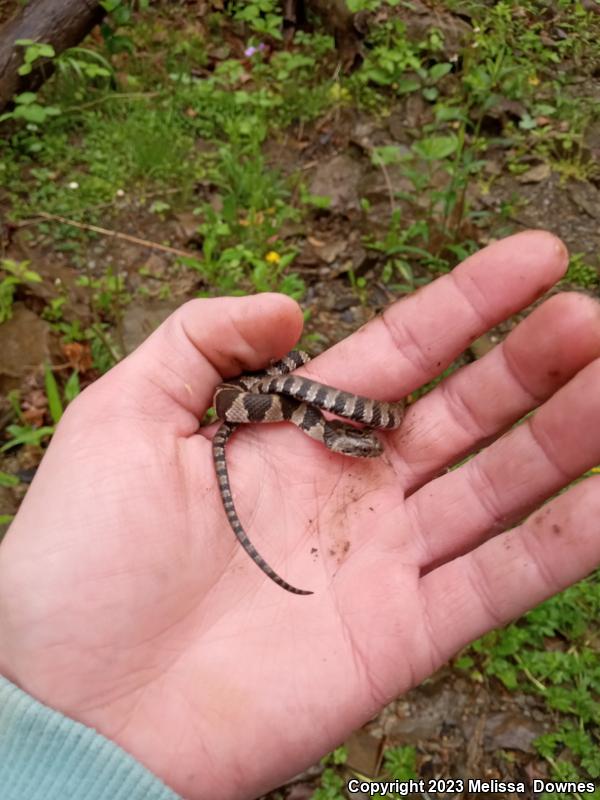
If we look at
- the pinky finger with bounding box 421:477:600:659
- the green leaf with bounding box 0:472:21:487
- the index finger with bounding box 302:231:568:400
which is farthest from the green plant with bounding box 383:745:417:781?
the green leaf with bounding box 0:472:21:487

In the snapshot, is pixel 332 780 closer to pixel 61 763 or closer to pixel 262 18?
pixel 61 763

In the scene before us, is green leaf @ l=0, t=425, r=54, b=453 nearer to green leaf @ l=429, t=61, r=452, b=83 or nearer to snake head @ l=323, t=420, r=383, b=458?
snake head @ l=323, t=420, r=383, b=458

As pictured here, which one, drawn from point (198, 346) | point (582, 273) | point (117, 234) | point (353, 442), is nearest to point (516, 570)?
point (353, 442)

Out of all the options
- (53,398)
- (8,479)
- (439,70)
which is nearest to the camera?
(8,479)

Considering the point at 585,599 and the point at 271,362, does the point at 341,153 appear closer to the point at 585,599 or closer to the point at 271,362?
the point at 271,362

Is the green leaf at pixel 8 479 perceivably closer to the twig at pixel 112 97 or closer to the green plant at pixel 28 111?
the green plant at pixel 28 111

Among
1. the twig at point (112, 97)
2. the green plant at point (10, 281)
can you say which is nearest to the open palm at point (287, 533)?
the green plant at point (10, 281)

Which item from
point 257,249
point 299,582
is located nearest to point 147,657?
point 299,582
